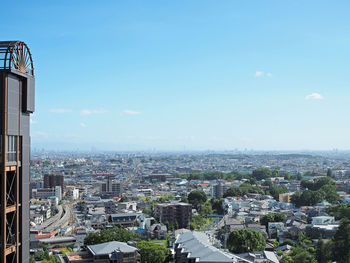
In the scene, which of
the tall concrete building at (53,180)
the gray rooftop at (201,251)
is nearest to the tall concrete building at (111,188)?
the tall concrete building at (53,180)

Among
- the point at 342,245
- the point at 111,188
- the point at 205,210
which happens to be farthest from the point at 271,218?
the point at 111,188

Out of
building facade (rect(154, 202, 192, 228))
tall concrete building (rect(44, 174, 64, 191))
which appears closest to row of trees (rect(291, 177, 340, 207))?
building facade (rect(154, 202, 192, 228))

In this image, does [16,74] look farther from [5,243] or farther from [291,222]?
[291,222]

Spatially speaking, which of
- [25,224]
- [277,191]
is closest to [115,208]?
[277,191]

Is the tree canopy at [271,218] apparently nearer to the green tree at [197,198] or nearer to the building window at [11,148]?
the green tree at [197,198]

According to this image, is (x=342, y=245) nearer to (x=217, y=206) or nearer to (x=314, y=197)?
(x=314, y=197)
